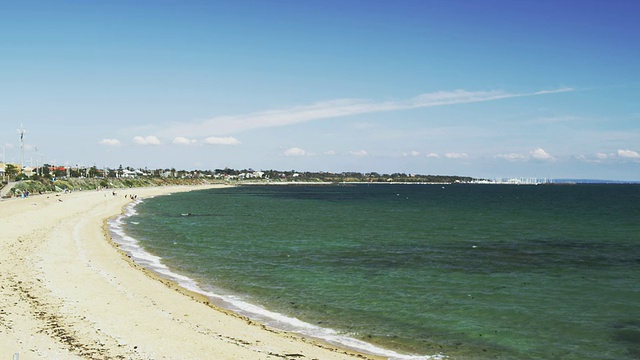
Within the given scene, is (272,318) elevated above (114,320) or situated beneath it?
situated beneath

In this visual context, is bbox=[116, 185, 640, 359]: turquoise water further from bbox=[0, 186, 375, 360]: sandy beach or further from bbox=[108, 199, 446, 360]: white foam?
bbox=[0, 186, 375, 360]: sandy beach

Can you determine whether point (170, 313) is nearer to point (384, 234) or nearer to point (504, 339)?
point (504, 339)

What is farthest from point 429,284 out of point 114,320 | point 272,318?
point 114,320

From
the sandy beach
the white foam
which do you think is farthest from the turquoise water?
the sandy beach

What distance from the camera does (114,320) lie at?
18.1 m

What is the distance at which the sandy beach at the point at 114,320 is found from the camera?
1495 centimetres

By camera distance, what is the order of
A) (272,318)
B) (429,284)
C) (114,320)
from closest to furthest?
(114,320) → (272,318) → (429,284)

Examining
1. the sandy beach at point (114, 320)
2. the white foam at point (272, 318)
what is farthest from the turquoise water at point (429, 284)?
the sandy beach at point (114, 320)

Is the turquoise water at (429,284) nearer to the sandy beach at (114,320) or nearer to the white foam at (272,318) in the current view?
the white foam at (272,318)

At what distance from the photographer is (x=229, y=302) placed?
2327 centimetres

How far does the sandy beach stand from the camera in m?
14.9

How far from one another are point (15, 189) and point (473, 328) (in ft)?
384

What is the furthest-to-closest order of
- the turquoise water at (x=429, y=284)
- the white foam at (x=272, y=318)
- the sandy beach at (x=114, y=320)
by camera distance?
1. the turquoise water at (x=429, y=284)
2. the white foam at (x=272, y=318)
3. the sandy beach at (x=114, y=320)

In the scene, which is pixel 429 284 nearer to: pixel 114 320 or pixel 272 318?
pixel 272 318
